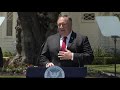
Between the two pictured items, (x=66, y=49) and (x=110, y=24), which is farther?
(x=110, y=24)

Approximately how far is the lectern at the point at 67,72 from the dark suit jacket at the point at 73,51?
0.05 m

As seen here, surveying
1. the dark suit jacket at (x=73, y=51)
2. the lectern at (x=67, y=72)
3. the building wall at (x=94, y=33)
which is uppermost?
the building wall at (x=94, y=33)

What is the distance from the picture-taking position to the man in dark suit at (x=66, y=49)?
4773 millimetres

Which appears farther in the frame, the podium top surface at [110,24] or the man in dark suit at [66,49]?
the podium top surface at [110,24]

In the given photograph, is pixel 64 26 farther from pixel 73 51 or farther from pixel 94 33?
pixel 94 33

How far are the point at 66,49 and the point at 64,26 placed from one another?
0.94ft

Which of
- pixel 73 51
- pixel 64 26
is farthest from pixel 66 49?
pixel 64 26

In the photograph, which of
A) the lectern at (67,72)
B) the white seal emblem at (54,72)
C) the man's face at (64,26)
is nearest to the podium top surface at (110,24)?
the man's face at (64,26)

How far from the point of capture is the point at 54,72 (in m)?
4.87

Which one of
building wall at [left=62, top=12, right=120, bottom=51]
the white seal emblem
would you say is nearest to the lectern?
the white seal emblem

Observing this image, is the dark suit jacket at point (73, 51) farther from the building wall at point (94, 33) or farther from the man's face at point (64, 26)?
the building wall at point (94, 33)

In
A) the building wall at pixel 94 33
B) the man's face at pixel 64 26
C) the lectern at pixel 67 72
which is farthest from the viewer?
the building wall at pixel 94 33
